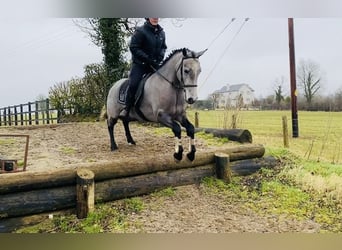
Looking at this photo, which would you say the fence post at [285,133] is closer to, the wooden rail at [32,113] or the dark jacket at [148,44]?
the dark jacket at [148,44]

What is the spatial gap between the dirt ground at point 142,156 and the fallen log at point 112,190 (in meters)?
0.09

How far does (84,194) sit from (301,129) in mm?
1726

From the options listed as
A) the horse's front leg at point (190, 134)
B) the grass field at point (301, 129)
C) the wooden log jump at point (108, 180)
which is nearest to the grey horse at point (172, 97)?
the horse's front leg at point (190, 134)

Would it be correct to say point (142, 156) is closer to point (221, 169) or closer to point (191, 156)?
point (191, 156)

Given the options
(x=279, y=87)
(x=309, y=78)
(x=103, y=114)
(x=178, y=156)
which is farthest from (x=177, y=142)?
A: (x=309, y=78)

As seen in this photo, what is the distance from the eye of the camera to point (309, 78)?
3.10 metres

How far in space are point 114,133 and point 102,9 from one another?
3.02ft

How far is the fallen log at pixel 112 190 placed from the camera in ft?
8.54

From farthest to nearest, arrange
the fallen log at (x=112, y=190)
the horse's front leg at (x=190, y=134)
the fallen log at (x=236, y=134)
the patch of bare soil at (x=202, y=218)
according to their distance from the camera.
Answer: the fallen log at (x=236, y=134) < the horse's front leg at (x=190, y=134) < the patch of bare soil at (x=202, y=218) < the fallen log at (x=112, y=190)

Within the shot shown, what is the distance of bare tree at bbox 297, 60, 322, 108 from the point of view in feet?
10.1

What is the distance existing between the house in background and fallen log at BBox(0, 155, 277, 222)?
0.45 m

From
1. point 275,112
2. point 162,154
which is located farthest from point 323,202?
point 162,154

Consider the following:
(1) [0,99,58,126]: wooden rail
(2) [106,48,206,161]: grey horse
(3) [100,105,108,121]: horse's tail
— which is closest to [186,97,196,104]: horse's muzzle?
(2) [106,48,206,161]: grey horse

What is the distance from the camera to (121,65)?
305cm
